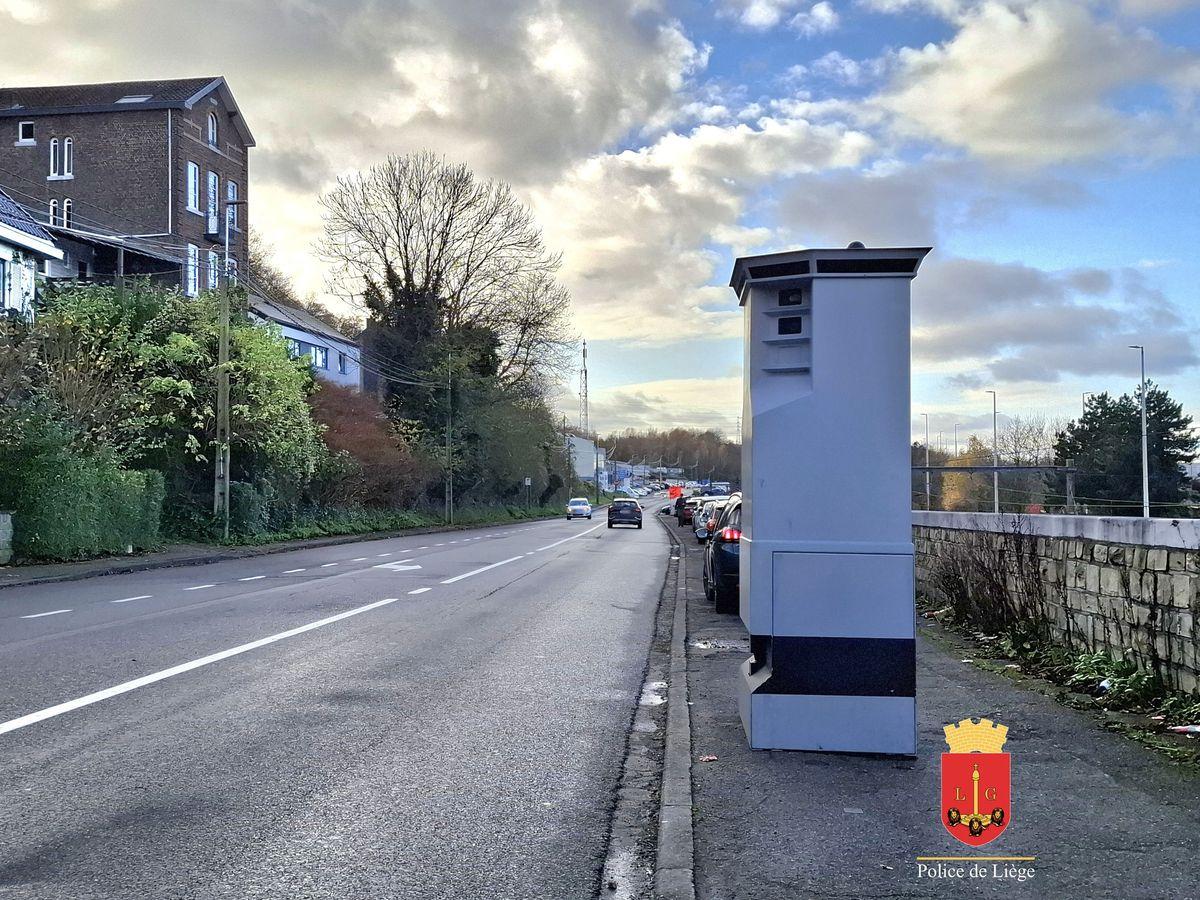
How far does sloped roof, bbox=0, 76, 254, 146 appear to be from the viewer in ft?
150

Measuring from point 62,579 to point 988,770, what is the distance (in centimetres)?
1840

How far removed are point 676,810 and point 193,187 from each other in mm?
47846

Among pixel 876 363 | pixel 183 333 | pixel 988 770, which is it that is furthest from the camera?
pixel 183 333

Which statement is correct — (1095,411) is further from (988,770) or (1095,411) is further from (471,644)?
(988,770)

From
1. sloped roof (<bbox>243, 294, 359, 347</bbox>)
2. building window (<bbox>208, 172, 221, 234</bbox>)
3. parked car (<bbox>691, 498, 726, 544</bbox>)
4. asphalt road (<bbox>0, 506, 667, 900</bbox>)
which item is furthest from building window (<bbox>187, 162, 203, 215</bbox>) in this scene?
asphalt road (<bbox>0, 506, 667, 900</bbox>)

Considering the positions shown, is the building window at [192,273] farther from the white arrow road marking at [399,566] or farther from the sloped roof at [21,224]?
the white arrow road marking at [399,566]

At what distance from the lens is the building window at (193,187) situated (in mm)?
46469

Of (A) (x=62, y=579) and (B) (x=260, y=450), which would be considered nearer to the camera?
(A) (x=62, y=579)

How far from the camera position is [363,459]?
42312 millimetres

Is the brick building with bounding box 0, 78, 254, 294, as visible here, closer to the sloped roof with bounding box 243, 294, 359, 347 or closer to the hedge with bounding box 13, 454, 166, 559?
the sloped roof with bounding box 243, 294, 359, 347

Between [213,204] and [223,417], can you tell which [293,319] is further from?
[223,417]

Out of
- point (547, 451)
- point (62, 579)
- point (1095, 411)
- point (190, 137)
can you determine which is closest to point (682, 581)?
point (62, 579)

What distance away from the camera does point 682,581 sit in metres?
20.4

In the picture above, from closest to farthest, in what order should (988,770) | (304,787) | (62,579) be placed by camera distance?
1. (988,770)
2. (304,787)
3. (62,579)
